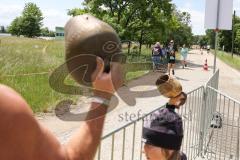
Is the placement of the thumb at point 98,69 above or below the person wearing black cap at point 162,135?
above

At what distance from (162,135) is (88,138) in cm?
224

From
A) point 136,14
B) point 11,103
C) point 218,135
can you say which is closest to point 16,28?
point 136,14

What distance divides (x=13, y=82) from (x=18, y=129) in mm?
12513

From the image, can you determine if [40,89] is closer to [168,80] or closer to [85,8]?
[168,80]

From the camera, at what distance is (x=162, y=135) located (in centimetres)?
367

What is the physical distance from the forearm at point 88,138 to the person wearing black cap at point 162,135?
2.18m

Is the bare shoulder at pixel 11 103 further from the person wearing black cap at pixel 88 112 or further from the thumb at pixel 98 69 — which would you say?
the thumb at pixel 98 69

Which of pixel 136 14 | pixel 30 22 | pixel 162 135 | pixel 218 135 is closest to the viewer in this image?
pixel 162 135

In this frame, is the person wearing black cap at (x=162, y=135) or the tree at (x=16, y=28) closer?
the person wearing black cap at (x=162, y=135)

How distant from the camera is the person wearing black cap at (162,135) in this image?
367 centimetres

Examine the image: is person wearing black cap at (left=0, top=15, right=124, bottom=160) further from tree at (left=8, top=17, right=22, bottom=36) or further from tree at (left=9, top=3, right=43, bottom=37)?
tree at (left=8, top=17, right=22, bottom=36)

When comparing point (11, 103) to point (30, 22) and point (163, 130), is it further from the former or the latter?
point (30, 22)

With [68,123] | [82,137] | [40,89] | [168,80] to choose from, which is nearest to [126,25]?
[40,89]

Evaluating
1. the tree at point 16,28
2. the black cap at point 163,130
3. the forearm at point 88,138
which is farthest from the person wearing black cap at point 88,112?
the tree at point 16,28
